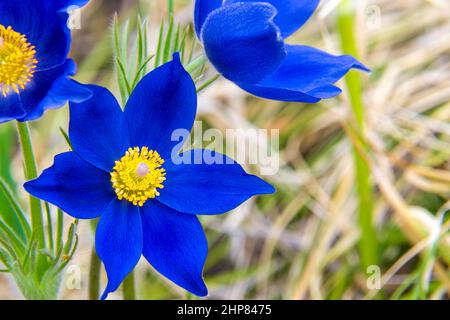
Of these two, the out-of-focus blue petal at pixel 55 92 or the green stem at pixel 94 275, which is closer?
the out-of-focus blue petal at pixel 55 92

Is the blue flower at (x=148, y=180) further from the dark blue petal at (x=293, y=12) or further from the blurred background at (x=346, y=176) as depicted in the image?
the blurred background at (x=346, y=176)

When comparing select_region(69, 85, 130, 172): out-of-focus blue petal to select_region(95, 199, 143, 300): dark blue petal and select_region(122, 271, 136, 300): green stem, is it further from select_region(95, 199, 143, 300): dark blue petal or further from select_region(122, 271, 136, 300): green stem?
select_region(122, 271, 136, 300): green stem

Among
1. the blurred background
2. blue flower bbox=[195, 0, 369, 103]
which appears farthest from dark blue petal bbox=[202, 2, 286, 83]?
the blurred background

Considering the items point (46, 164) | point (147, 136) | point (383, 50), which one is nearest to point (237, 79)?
point (147, 136)

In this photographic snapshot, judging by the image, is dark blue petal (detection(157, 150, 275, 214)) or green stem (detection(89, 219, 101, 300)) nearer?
dark blue petal (detection(157, 150, 275, 214))

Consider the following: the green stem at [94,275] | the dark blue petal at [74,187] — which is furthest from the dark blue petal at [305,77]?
the green stem at [94,275]

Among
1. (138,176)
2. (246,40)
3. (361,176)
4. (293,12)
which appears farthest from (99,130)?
(361,176)
